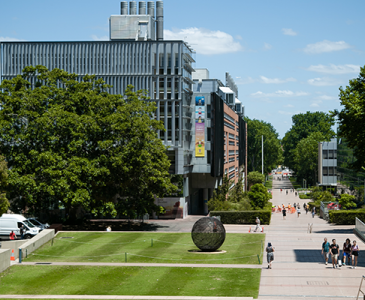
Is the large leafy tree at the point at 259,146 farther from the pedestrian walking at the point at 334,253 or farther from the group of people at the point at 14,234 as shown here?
the pedestrian walking at the point at 334,253

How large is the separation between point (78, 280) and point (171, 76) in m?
40.8

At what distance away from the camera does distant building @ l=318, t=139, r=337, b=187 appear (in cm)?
11456

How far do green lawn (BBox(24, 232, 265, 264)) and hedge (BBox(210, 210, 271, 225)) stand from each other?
45.3ft

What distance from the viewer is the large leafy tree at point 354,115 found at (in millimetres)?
38719

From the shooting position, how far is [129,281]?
26797 mm

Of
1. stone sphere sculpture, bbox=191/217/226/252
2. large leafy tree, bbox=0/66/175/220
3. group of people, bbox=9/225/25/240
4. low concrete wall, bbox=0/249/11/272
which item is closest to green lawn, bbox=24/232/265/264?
stone sphere sculpture, bbox=191/217/226/252

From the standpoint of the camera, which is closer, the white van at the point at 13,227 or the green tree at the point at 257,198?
the white van at the point at 13,227

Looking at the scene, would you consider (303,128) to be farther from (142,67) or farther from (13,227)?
(13,227)

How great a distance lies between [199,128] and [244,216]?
16.8m

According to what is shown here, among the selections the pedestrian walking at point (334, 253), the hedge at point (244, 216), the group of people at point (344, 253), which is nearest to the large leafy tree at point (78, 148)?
the hedge at point (244, 216)

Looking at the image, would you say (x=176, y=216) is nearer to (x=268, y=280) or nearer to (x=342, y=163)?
(x=268, y=280)

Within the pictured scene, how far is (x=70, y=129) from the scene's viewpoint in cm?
4588

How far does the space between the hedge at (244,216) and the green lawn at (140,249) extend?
544 inches

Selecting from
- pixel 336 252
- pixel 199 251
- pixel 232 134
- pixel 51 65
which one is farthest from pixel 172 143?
pixel 232 134
